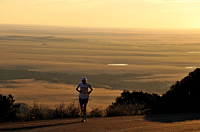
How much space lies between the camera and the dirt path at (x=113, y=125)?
12.3 meters

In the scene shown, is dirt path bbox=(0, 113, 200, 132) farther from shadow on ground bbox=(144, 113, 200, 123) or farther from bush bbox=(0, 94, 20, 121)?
bush bbox=(0, 94, 20, 121)

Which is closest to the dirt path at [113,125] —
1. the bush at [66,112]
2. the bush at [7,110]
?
the bush at [66,112]

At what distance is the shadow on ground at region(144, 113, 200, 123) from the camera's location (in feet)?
47.4

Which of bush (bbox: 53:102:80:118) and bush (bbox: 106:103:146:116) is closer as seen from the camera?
bush (bbox: 53:102:80:118)

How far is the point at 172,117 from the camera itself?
15.3 metres

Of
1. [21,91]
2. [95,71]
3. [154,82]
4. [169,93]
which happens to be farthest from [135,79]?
[169,93]

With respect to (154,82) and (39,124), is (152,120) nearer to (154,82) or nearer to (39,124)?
(39,124)

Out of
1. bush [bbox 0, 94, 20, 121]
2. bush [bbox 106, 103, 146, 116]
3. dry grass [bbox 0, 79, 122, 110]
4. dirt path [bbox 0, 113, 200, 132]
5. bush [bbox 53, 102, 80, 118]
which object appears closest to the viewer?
dirt path [bbox 0, 113, 200, 132]

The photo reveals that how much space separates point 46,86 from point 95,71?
19468 mm

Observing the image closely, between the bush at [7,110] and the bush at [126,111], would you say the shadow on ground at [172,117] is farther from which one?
the bush at [7,110]

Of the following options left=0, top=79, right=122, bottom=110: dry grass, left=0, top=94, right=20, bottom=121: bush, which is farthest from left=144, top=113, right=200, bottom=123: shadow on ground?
left=0, top=79, right=122, bottom=110: dry grass

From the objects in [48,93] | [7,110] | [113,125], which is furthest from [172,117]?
[48,93]

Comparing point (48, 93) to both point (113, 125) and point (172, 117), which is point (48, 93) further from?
point (113, 125)

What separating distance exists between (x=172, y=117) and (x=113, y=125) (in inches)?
123
